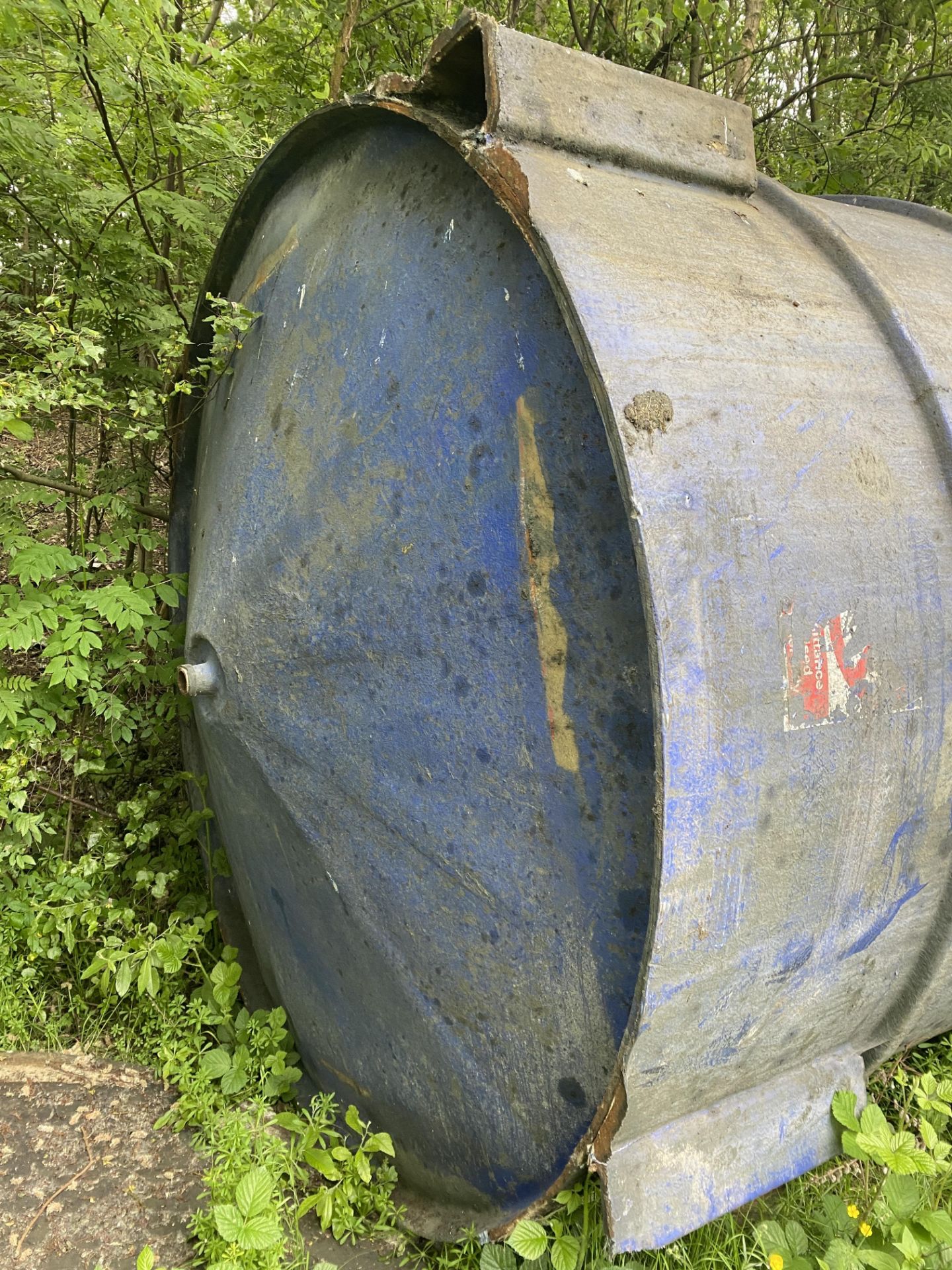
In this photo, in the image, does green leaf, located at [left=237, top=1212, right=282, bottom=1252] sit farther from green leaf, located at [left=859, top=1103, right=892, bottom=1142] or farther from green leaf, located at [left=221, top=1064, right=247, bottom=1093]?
green leaf, located at [left=859, top=1103, right=892, bottom=1142]

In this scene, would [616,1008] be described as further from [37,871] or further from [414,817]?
[37,871]

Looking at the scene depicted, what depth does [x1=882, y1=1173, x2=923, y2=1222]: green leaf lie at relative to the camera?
1.63m

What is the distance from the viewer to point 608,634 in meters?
1.34

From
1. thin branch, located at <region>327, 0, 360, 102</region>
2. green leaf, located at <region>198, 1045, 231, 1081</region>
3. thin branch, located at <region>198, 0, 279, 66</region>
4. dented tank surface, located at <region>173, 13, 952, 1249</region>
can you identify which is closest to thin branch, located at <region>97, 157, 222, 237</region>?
thin branch, located at <region>327, 0, 360, 102</region>

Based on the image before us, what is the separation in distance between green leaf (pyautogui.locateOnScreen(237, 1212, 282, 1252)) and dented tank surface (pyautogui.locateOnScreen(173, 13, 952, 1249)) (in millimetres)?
316

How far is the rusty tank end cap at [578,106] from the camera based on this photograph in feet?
4.54

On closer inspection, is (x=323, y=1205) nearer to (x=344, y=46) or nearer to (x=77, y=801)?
(x=77, y=801)

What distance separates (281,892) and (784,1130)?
1151mm

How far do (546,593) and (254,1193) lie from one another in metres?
1.27

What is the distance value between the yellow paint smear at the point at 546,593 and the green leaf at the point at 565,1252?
782mm

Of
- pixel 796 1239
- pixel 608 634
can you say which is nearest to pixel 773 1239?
pixel 796 1239

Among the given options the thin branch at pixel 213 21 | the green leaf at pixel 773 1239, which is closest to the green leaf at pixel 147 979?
the green leaf at pixel 773 1239

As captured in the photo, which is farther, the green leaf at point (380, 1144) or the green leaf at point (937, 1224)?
the green leaf at point (380, 1144)

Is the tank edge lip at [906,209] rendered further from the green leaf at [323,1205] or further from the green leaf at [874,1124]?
the green leaf at [323,1205]
